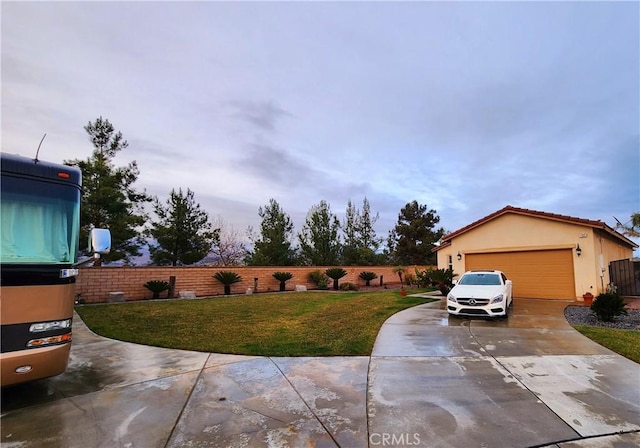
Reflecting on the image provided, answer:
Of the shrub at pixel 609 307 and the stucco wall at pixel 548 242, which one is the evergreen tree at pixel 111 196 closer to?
the stucco wall at pixel 548 242

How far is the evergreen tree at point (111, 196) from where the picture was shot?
57.9 feet

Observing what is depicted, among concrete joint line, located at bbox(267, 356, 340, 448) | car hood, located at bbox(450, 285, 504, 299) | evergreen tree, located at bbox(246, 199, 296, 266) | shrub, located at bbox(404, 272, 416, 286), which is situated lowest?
concrete joint line, located at bbox(267, 356, 340, 448)

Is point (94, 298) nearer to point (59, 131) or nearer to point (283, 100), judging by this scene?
point (59, 131)

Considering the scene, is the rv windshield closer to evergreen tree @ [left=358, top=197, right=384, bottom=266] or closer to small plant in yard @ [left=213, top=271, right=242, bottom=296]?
small plant in yard @ [left=213, top=271, right=242, bottom=296]

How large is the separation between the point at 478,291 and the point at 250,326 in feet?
23.3

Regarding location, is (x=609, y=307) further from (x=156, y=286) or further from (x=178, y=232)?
(x=178, y=232)

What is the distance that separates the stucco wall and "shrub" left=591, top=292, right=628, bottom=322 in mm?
4598

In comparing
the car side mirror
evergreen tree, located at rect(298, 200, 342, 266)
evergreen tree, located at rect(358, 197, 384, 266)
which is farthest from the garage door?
evergreen tree, located at rect(358, 197, 384, 266)

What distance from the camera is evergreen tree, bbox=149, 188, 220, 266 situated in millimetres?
21156

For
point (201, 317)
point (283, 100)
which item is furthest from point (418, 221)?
point (201, 317)

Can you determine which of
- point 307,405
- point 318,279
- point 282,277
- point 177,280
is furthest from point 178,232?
point 307,405

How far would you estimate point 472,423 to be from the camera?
3.38m

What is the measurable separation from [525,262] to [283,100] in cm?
1337

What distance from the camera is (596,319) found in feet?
31.0
